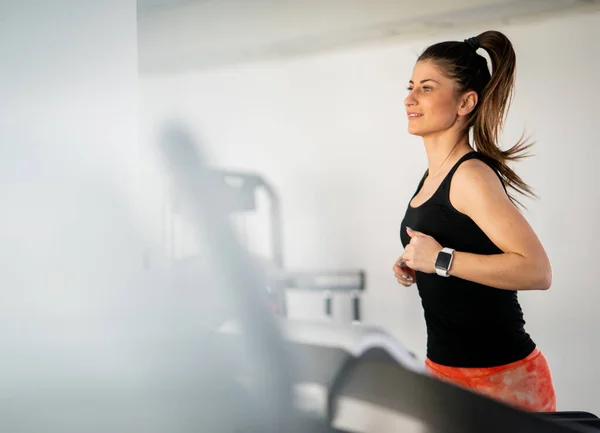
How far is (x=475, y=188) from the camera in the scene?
0.96 m

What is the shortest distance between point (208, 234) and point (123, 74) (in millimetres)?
517

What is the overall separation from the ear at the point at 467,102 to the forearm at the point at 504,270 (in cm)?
33

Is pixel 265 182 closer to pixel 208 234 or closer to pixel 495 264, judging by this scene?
pixel 208 234

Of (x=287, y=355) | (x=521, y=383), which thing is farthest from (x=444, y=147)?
(x=287, y=355)

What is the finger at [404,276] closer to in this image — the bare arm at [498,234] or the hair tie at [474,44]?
the bare arm at [498,234]

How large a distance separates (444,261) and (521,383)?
0.95ft

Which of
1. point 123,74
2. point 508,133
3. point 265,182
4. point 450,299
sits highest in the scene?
point 123,74

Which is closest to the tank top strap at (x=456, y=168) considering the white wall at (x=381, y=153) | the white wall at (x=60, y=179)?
the white wall at (x=381, y=153)

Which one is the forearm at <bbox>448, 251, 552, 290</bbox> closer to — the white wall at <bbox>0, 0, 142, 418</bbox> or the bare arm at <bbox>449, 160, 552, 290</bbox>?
the bare arm at <bbox>449, 160, 552, 290</bbox>

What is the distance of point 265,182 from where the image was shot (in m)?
1.54

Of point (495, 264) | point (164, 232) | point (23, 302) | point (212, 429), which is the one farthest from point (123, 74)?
point (495, 264)

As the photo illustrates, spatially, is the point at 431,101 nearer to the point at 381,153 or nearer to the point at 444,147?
the point at 444,147

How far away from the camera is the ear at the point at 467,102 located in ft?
3.76

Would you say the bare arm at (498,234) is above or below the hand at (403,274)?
above
